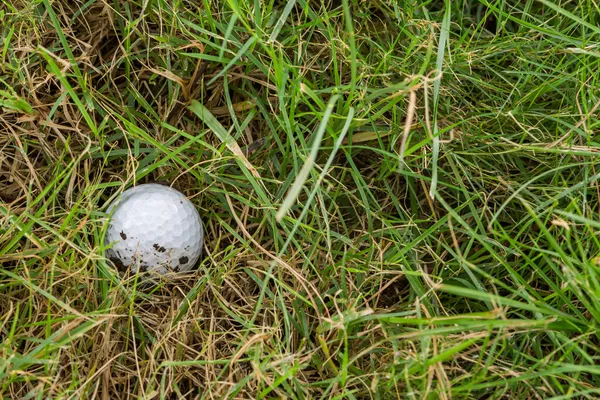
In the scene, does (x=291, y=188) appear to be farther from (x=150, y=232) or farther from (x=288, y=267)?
(x=150, y=232)

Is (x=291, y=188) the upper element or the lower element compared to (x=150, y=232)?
upper

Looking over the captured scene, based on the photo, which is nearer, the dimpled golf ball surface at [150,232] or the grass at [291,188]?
the grass at [291,188]

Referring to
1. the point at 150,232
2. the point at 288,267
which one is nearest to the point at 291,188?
the point at 288,267

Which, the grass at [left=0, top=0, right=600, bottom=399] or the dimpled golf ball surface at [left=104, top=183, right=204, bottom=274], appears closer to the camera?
the grass at [left=0, top=0, right=600, bottom=399]

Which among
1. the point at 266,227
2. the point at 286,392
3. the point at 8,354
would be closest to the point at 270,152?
the point at 266,227
